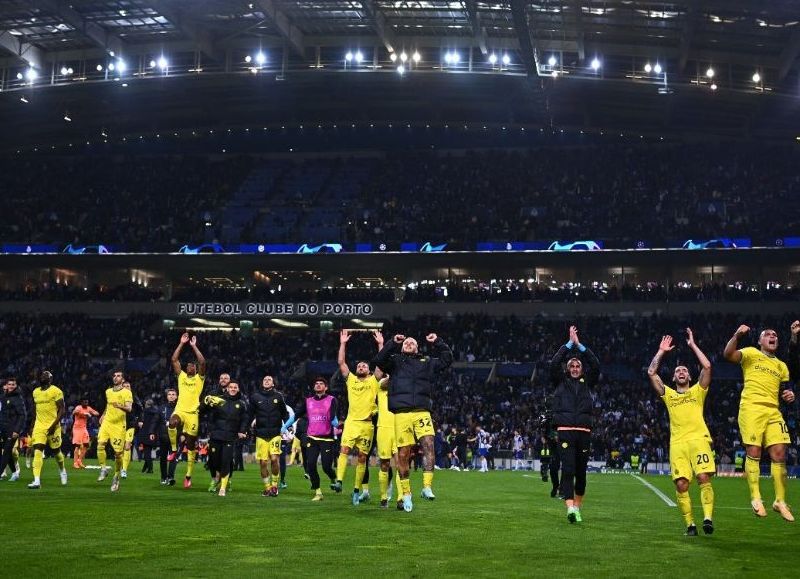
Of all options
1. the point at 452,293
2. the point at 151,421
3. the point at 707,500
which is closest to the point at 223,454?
the point at 151,421

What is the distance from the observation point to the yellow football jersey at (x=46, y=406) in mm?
20078

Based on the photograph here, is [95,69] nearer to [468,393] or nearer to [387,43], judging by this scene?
[387,43]

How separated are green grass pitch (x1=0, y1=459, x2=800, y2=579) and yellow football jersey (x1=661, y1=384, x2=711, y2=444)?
3.85 feet

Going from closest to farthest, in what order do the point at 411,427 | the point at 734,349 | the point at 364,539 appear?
1. the point at 364,539
2. the point at 734,349
3. the point at 411,427

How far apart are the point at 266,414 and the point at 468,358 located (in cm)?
3649

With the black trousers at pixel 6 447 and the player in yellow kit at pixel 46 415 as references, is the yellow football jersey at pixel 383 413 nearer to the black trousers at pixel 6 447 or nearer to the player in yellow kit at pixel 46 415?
the player in yellow kit at pixel 46 415

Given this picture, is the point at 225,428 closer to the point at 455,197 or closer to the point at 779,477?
the point at 779,477

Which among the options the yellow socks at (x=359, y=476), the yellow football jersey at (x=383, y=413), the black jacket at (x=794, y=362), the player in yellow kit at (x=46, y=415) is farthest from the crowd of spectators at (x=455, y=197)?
the black jacket at (x=794, y=362)

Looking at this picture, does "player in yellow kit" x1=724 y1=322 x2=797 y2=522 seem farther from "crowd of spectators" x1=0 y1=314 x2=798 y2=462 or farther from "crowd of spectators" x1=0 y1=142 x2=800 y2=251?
"crowd of spectators" x1=0 y1=142 x2=800 y2=251

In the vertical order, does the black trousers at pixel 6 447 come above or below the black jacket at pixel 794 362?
below

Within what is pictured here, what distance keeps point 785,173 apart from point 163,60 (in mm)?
36684

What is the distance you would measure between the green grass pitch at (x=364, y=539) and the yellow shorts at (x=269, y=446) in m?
1.14

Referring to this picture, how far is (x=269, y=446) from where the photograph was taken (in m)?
18.4

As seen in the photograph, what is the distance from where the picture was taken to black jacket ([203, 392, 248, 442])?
18.2 metres
